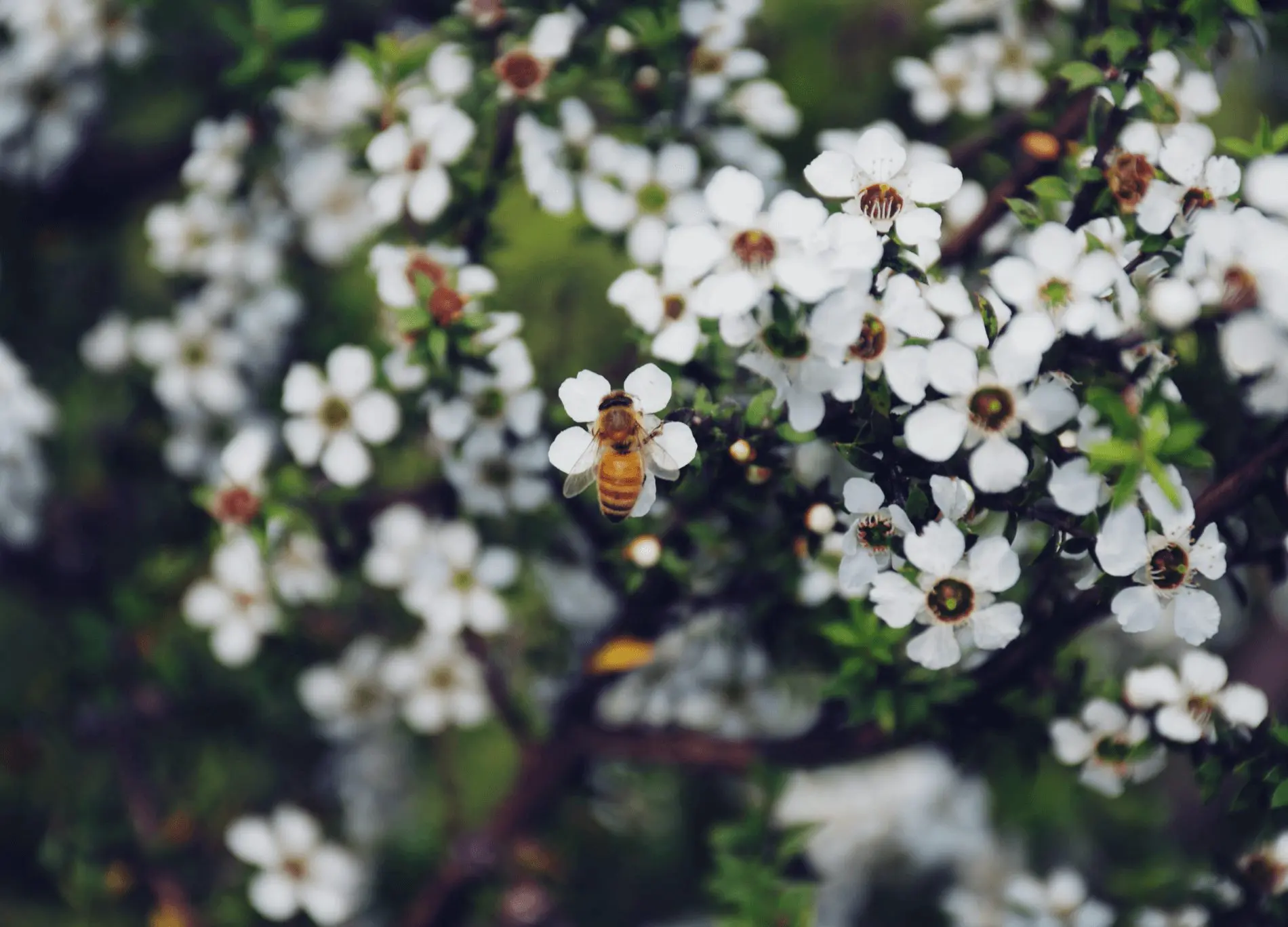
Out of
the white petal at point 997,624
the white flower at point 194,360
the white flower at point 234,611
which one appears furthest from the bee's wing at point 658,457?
the white flower at point 194,360

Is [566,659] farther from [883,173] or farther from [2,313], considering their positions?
[2,313]

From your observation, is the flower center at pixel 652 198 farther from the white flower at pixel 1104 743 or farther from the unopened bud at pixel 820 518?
the white flower at pixel 1104 743

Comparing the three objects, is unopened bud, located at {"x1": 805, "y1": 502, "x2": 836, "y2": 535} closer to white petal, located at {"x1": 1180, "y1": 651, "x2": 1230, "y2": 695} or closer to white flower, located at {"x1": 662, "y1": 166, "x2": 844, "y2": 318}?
white flower, located at {"x1": 662, "y1": 166, "x2": 844, "y2": 318}

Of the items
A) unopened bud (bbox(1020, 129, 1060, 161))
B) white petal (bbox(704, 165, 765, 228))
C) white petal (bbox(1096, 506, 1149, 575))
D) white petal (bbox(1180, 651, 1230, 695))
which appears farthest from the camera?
unopened bud (bbox(1020, 129, 1060, 161))

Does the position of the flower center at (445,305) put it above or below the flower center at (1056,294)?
below

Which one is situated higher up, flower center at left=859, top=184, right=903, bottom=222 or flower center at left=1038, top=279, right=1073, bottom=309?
flower center at left=859, top=184, right=903, bottom=222

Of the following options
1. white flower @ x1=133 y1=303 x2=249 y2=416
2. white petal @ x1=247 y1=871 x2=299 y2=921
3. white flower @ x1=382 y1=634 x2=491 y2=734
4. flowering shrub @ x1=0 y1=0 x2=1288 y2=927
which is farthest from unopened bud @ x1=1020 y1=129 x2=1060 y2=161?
white petal @ x1=247 y1=871 x2=299 y2=921
